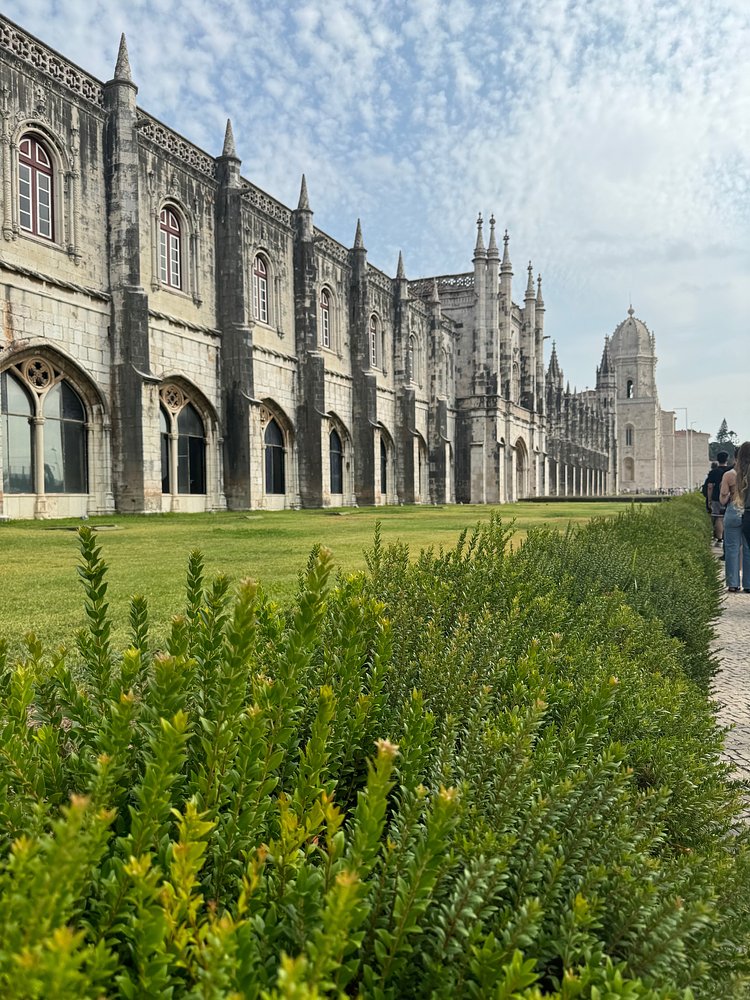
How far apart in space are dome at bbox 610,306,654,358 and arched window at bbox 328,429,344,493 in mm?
79488

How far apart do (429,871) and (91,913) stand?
0.58m

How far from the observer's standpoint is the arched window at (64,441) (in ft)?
55.4

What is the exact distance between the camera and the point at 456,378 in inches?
1793

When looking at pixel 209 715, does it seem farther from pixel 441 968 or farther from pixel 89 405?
pixel 89 405

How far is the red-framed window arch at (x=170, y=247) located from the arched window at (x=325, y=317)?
9088mm

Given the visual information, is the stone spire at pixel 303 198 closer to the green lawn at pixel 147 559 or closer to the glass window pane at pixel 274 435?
the glass window pane at pixel 274 435

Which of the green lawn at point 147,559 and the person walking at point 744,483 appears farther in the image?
the person walking at point 744,483

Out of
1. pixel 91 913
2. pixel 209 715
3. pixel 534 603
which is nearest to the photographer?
pixel 91 913

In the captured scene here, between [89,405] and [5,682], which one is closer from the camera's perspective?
[5,682]

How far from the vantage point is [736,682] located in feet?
18.5

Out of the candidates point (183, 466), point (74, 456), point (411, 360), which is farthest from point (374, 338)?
point (74, 456)

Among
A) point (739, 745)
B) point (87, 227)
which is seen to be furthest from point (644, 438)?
point (739, 745)

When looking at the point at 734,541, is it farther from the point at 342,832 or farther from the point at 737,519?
the point at 342,832

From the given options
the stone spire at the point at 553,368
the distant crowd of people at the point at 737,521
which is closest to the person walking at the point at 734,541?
the distant crowd of people at the point at 737,521
